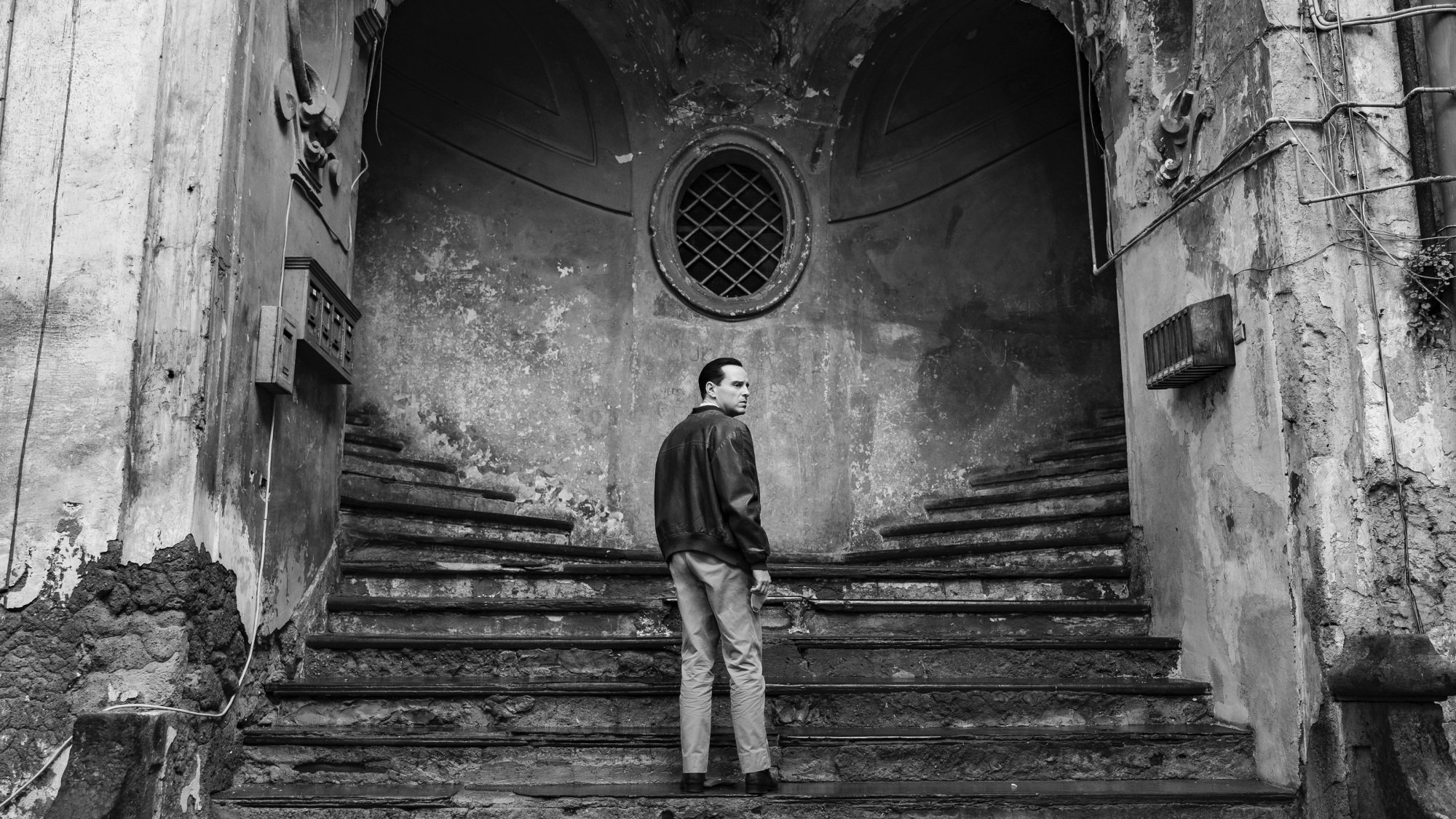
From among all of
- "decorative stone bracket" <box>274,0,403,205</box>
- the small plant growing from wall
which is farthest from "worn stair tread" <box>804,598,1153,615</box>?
"decorative stone bracket" <box>274,0,403,205</box>

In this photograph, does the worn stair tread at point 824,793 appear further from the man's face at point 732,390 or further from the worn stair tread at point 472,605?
the man's face at point 732,390

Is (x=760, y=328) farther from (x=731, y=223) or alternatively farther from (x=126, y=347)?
(x=126, y=347)

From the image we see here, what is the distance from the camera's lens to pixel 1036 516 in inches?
258

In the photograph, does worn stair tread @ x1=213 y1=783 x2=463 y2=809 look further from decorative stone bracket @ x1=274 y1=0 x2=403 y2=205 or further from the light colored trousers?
decorative stone bracket @ x1=274 y1=0 x2=403 y2=205

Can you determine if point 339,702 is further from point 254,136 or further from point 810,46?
point 810,46

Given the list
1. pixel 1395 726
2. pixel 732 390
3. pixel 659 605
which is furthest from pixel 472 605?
pixel 1395 726

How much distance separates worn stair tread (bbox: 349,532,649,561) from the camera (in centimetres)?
604

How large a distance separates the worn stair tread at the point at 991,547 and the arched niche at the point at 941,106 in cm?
260

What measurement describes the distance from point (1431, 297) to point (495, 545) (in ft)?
14.7

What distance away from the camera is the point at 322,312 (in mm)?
5254

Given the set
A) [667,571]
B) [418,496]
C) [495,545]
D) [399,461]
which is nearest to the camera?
[667,571]

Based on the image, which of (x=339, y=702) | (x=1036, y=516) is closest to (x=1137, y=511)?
(x=1036, y=516)

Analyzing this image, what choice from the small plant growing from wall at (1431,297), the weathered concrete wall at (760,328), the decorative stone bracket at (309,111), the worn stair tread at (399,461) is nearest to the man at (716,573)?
the decorative stone bracket at (309,111)

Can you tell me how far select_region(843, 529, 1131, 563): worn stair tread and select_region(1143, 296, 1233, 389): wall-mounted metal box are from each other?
3.50 feet
